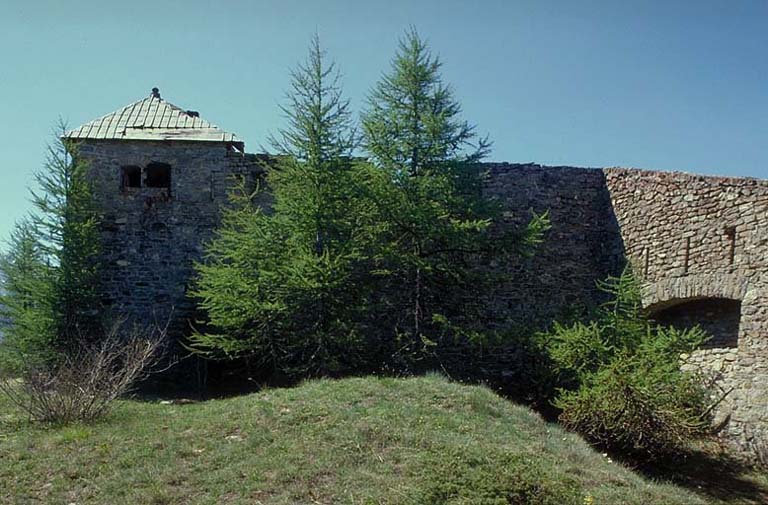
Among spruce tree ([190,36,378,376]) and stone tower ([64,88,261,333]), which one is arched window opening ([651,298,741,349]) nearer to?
spruce tree ([190,36,378,376])

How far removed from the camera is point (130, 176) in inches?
558

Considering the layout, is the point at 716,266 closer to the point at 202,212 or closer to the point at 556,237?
the point at 556,237

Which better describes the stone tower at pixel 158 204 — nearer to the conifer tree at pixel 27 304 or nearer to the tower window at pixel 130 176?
the tower window at pixel 130 176

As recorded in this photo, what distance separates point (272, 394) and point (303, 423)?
6.06 ft

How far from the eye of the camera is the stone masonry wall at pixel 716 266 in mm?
10047

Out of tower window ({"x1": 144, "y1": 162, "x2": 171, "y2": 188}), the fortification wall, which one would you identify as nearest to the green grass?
the fortification wall

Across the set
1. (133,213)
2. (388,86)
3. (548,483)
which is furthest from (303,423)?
(133,213)

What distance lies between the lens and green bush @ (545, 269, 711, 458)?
9.43 metres

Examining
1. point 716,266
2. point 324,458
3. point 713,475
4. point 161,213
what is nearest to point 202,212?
point 161,213

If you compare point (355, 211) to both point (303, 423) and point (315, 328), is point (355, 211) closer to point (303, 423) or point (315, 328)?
point (315, 328)

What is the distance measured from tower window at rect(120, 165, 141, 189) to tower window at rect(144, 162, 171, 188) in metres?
0.18

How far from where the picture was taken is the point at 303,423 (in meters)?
7.93

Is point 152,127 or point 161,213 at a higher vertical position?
point 152,127

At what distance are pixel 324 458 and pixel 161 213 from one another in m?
8.60
